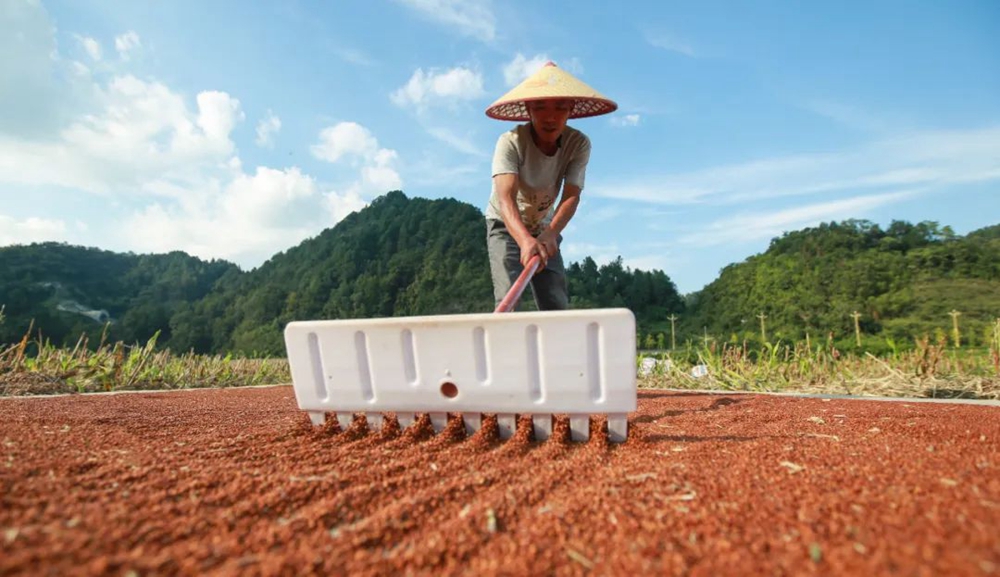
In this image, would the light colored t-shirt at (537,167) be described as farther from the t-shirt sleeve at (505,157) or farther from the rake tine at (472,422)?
the rake tine at (472,422)

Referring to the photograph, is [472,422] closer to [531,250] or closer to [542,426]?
[542,426]

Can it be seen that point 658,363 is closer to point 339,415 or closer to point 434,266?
point 339,415

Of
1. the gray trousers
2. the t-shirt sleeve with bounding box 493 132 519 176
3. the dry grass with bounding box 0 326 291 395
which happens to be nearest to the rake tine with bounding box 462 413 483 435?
the gray trousers

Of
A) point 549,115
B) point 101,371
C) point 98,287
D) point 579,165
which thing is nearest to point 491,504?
point 549,115

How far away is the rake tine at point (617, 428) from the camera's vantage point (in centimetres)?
195

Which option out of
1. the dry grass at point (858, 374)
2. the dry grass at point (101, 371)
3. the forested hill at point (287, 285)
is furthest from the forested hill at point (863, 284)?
the dry grass at point (101, 371)

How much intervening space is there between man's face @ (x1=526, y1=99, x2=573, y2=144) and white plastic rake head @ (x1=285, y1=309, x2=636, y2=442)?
1559 mm

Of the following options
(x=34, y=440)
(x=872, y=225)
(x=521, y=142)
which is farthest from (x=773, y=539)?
(x=872, y=225)

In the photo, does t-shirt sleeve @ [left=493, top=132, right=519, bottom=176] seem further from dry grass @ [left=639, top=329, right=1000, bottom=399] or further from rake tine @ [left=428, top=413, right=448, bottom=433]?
dry grass @ [left=639, top=329, right=1000, bottom=399]

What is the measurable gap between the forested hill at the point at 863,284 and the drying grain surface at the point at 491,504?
2624 centimetres

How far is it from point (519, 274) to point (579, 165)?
734 mm

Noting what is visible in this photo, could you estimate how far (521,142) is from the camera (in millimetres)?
3180

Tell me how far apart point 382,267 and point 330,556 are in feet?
175

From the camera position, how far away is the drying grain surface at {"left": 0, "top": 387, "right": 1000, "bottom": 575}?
94cm
